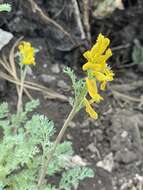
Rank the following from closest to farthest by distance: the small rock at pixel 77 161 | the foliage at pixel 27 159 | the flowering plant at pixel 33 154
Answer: the flowering plant at pixel 33 154
the foliage at pixel 27 159
the small rock at pixel 77 161

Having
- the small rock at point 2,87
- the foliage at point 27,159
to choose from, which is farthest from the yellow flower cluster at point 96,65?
the small rock at point 2,87

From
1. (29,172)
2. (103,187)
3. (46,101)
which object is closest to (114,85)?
(46,101)

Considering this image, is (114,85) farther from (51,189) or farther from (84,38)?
(51,189)

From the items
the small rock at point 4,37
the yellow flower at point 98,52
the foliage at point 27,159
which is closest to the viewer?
the yellow flower at point 98,52

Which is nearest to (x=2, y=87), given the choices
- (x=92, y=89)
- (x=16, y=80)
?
(x=16, y=80)

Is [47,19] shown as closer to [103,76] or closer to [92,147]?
[92,147]

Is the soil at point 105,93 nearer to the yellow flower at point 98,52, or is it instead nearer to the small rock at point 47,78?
the small rock at point 47,78

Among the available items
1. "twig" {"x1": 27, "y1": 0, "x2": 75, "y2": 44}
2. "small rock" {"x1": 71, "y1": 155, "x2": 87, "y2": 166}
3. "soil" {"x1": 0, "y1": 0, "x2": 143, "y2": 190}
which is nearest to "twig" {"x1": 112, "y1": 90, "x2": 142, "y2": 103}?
"soil" {"x1": 0, "y1": 0, "x2": 143, "y2": 190}
